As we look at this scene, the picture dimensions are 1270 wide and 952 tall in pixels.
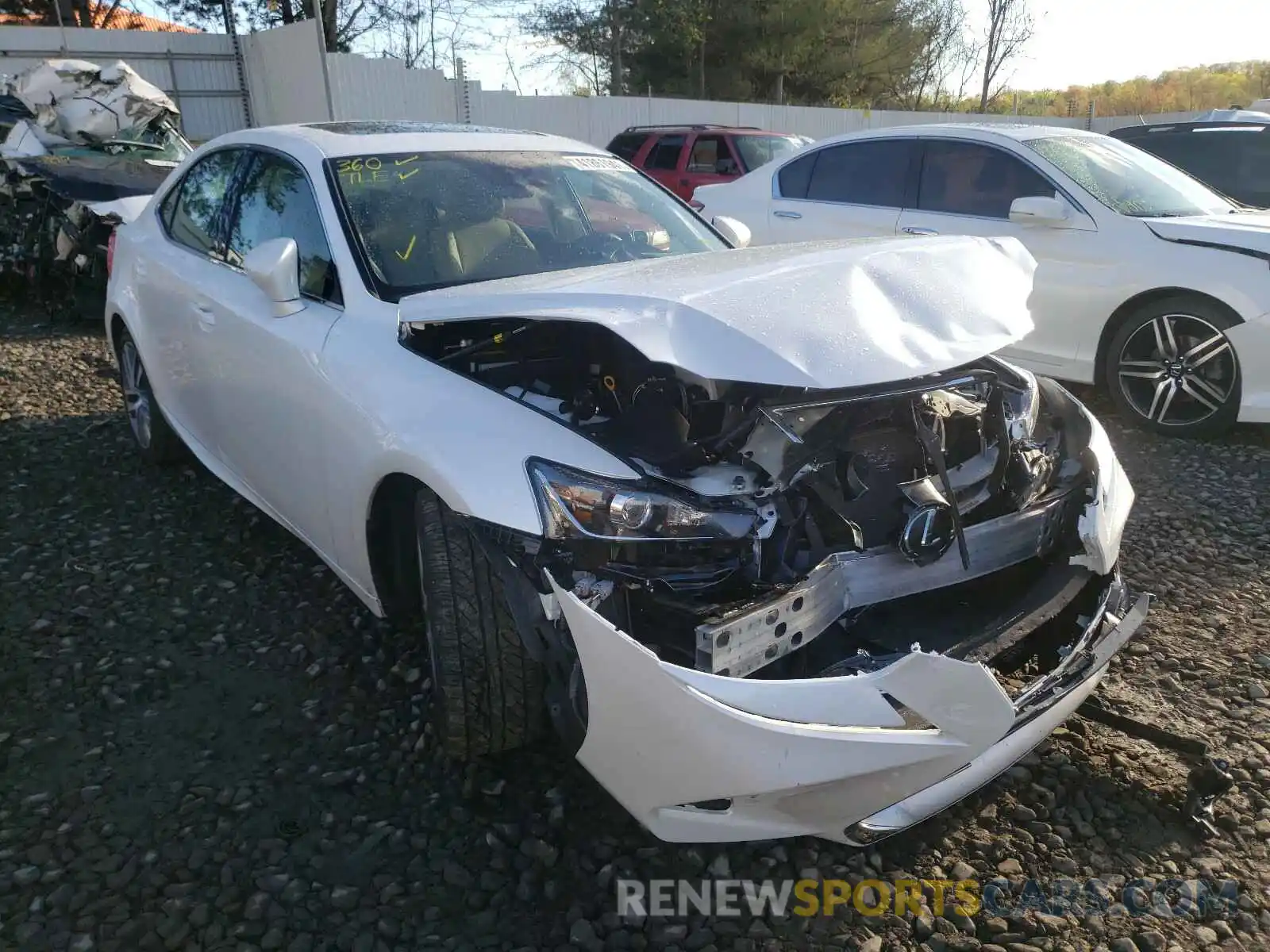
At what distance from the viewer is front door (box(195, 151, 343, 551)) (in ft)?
9.52

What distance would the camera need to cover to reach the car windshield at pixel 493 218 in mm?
3088

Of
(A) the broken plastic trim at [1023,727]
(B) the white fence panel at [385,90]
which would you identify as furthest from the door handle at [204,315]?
(B) the white fence panel at [385,90]

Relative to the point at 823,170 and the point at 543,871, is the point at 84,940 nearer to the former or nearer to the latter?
the point at 543,871

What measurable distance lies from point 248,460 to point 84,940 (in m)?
1.81

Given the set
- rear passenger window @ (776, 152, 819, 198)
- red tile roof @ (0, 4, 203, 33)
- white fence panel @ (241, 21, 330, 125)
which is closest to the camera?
rear passenger window @ (776, 152, 819, 198)

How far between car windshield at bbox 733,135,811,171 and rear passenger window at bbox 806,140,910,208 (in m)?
5.10

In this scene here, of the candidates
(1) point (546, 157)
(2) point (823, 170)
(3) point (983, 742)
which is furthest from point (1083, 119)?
(3) point (983, 742)

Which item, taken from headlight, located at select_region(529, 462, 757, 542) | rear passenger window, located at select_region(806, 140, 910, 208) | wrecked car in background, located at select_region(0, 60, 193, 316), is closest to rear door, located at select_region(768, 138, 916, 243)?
rear passenger window, located at select_region(806, 140, 910, 208)

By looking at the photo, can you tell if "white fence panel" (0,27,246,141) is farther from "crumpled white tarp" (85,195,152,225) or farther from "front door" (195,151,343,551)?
"front door" (195,151,343,551)

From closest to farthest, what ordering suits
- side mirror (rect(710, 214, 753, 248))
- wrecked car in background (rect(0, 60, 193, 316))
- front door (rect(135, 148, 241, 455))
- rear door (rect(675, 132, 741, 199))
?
1. front door (rect(135, 148, 241, 455))
2. side mirror (rect(710, 214, 753, 248))
3. wrecked car in background (rect(0, 60, 193, 316))
4. rear door (rect(675, 132, 741, 199))

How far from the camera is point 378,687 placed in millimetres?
2939

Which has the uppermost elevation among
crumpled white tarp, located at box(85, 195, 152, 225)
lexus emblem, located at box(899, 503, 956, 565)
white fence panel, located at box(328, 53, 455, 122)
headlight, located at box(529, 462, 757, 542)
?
white fence panel, located at box(328, 53, 455, 122)

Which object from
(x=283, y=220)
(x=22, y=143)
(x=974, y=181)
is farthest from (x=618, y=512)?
(x=22, y=143)

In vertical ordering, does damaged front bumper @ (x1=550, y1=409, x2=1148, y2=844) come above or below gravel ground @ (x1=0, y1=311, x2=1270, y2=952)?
above
